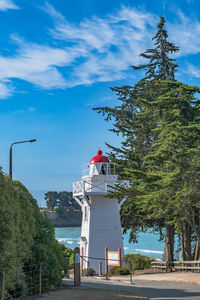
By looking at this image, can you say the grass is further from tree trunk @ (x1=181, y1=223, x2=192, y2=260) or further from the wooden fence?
Result: tree trunk @ (x1=181, y1=223, x2=192, y2=260)

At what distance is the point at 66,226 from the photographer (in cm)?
18150

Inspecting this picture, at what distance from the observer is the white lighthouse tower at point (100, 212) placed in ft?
107

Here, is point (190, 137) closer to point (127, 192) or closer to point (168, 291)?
point (127, 192)

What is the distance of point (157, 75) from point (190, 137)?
12.2 m

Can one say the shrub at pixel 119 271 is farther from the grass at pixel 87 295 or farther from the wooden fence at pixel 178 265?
the grass at pixel 87 295

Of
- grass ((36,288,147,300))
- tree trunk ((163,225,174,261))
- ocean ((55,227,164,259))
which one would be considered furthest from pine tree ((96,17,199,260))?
ocean ((55,227,164,259))

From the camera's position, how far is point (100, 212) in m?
33.2

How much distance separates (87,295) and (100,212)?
18273mm

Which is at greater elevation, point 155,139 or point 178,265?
point 155,139

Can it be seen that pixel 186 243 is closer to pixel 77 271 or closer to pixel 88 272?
pixel 88 272

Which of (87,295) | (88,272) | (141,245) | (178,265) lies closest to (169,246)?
(178,265)

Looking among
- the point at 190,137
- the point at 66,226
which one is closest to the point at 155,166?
the point at 190,137

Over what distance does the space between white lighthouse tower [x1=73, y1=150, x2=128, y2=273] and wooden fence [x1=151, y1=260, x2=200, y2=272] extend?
10.7 feet

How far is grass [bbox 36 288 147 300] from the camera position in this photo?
14250 millimetres
